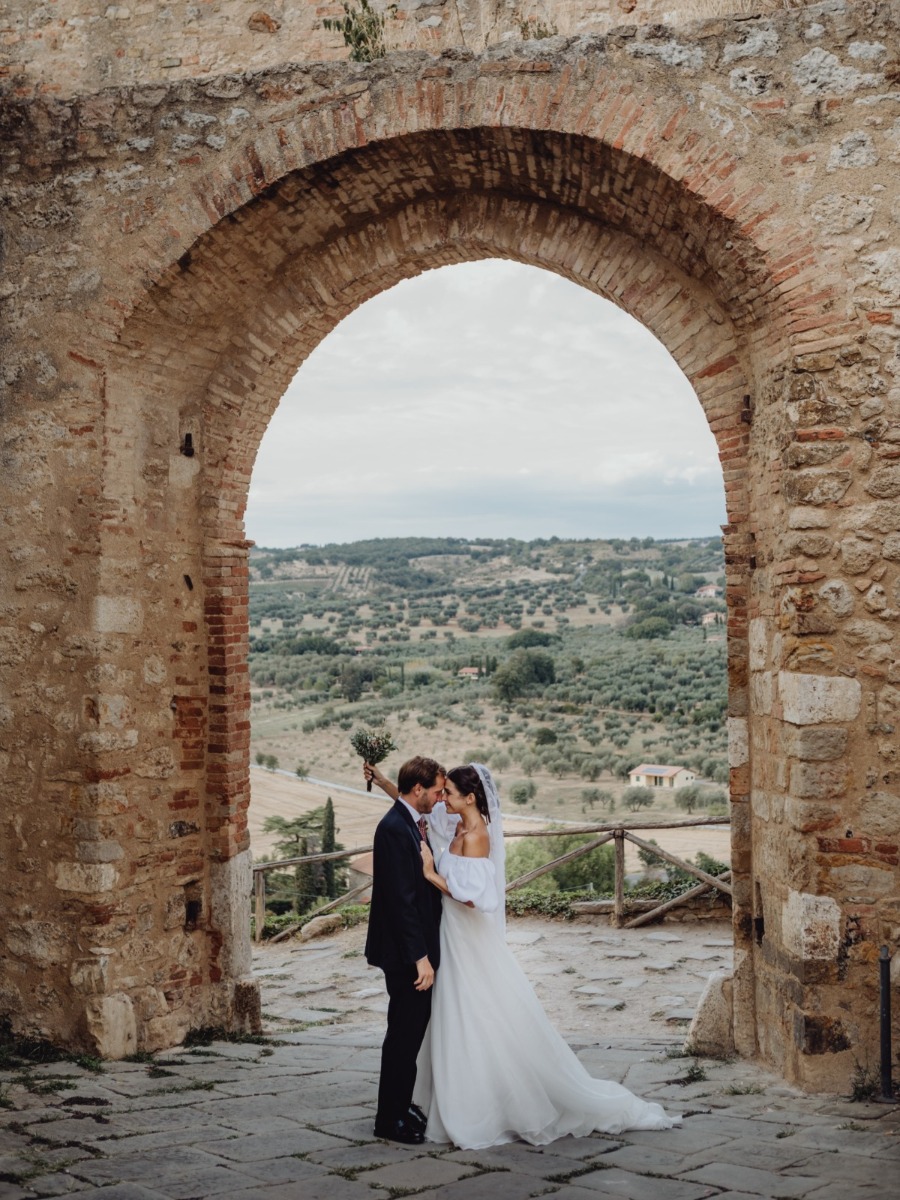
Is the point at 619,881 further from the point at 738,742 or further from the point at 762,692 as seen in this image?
the point at 762,692

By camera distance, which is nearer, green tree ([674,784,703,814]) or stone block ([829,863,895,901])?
stone block ([829,863,895,901])

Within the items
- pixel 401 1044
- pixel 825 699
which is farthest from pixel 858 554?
pixel 401 1044

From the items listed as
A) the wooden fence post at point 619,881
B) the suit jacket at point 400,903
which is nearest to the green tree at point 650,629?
the wooden fence post at point 619,881

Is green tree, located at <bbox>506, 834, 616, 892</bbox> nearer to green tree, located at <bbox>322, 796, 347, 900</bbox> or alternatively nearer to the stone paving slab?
green tree, located at <bbox>322, 796, 347, 900</bbox>

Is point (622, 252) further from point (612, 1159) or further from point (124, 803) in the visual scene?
point (612, 1159)

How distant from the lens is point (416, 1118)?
439 centimetres

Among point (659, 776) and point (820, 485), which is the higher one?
point (820, 485)

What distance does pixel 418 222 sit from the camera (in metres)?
6.16

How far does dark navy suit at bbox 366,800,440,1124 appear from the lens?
14.3 ft

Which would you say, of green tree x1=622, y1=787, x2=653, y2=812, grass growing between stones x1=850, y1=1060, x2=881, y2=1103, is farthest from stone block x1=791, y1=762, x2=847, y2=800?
green tree x1=622, y1=787, x2=653, y2=812

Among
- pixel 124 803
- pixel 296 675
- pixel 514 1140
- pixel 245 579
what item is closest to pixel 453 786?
pixel 514 1140

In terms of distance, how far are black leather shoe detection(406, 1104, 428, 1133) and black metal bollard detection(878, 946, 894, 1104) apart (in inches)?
77.8

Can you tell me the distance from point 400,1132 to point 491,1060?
46 cm

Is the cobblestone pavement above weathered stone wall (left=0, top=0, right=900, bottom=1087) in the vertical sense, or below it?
below
